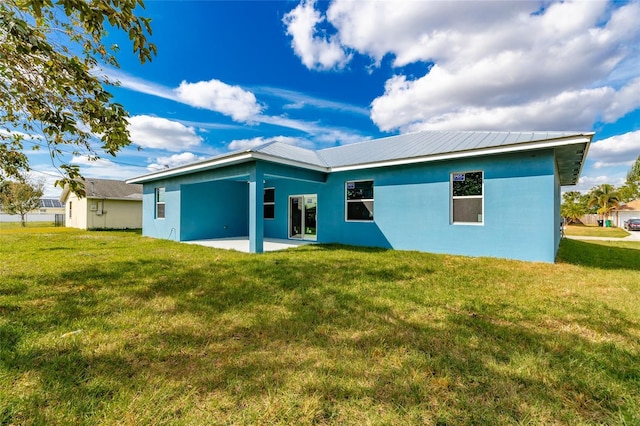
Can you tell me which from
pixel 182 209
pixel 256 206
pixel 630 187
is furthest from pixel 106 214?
pixel 630 187

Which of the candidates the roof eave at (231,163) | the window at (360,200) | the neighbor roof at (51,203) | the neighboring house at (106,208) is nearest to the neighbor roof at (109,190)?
the neighboring house at (106,208)

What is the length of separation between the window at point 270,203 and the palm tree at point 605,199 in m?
40.7

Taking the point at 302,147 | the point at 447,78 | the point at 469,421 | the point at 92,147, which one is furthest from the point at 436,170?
the point at 92,147

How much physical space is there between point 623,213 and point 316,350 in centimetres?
4891

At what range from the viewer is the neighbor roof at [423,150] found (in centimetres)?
666

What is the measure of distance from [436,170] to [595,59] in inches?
259

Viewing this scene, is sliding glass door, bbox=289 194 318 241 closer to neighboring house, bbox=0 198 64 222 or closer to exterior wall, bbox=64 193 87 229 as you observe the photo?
exterior wall, bbox=64 193 87 229

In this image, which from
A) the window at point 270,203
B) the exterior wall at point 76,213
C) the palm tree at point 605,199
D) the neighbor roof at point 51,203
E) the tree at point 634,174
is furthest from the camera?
the neighbor roof at point 51,203

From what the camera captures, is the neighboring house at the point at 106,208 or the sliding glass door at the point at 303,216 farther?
the neighboring house at the point at 106,208

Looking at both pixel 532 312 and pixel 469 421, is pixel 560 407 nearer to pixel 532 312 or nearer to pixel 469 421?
pixel 469 421

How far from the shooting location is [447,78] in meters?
11.0

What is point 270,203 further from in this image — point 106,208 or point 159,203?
point 106,208

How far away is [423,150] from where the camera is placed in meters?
8.60

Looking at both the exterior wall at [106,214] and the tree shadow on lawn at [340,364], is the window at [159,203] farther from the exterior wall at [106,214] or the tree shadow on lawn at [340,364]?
the exterior wall at [106,214]
